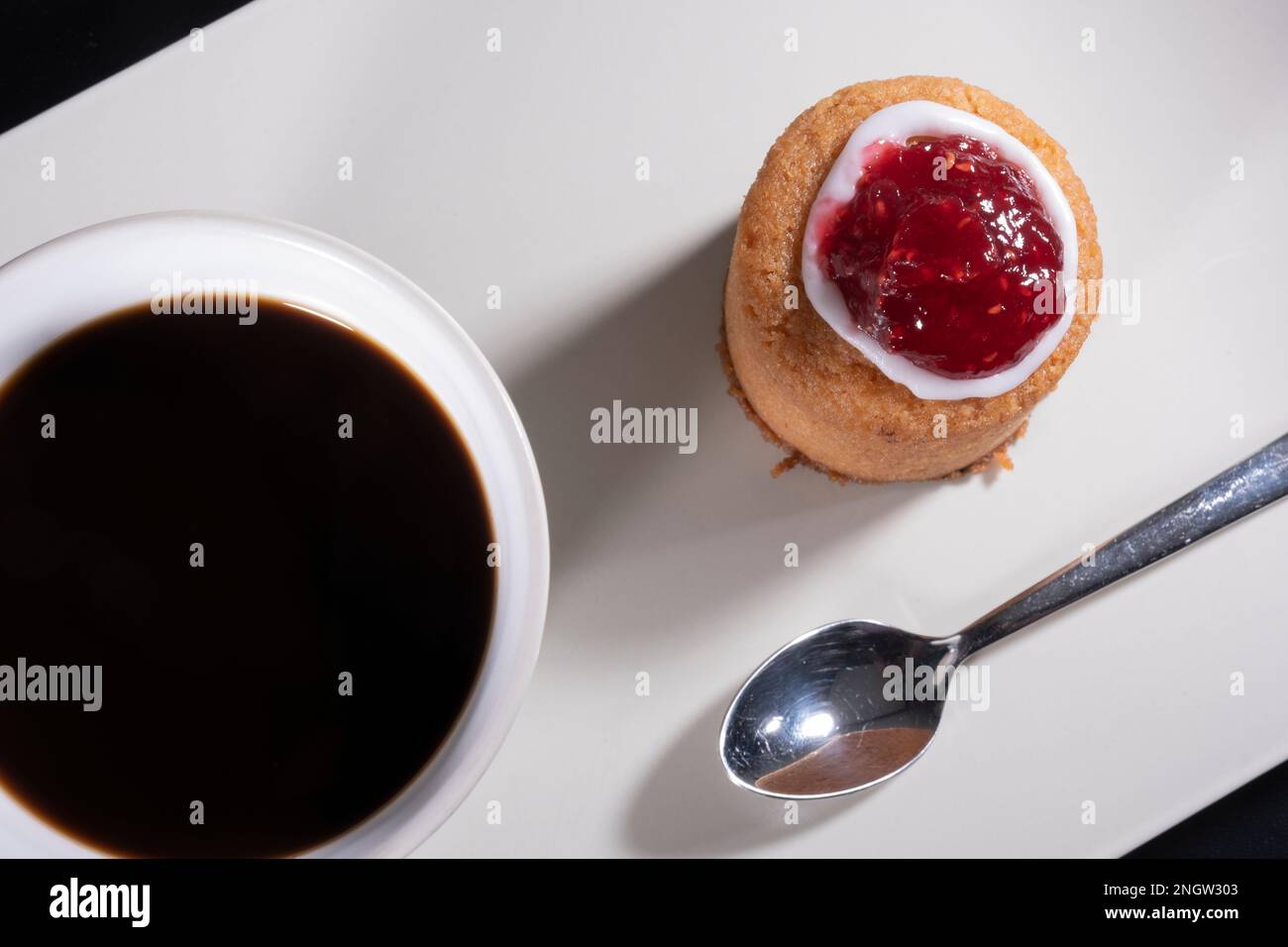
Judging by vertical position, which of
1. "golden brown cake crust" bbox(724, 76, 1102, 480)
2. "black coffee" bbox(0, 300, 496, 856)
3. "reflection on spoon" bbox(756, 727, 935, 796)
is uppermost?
"golden brown cake crust" bbox(724, 76, 1102, 480)

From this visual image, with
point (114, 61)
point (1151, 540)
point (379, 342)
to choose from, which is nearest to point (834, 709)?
point (1151, 540)

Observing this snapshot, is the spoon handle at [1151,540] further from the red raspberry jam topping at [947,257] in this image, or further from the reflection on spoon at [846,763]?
the red raspberry jam topping at [947,257]

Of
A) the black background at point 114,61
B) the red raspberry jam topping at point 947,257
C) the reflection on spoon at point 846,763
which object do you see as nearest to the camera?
the red raspberry jam topping at point 947,257

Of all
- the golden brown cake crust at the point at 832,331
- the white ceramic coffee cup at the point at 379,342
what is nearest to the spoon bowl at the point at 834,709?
the golden brown cake crust at the point at 832,331

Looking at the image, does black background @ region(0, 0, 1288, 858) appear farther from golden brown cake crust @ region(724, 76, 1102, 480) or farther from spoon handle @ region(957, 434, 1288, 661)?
golden brown cake crust @ region(724, 76, 1102, 480)

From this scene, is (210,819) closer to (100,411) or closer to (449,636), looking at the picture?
(449,636)

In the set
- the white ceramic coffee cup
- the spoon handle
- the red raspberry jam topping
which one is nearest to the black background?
the spoon handle

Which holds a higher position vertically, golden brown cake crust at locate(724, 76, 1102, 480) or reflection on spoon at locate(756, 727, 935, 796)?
golden brown cake crust at locate(724, 76, 1102, 480)
